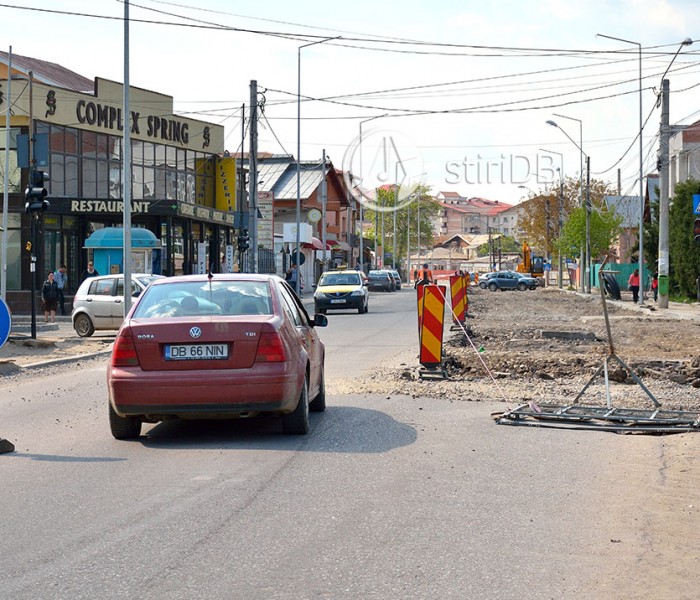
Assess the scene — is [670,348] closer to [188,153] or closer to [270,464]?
[270,464]

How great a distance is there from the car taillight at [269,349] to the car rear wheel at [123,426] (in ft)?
4.38

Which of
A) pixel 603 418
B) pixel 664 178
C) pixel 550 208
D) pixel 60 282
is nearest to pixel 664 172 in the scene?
pixel 664 178

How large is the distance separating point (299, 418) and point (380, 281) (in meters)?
67.9

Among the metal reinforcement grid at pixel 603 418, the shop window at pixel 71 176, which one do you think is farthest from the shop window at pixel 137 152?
the metal reinforcement grid at pixel 603 418

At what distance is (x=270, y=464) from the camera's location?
833 centimetres

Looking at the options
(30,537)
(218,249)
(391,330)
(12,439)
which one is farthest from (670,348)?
(218,249)

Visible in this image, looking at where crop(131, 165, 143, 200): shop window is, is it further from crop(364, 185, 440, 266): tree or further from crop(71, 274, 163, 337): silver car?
crop(364, 185, 440, 266): tree

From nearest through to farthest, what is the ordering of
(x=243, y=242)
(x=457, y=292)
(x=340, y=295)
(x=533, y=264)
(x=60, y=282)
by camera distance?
(x=457, y=292) → (x=60, y=282) → (x=340, y=295) → (x=243, y=242) → (x=533, y=264)

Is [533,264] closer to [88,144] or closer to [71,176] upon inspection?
[88,144]

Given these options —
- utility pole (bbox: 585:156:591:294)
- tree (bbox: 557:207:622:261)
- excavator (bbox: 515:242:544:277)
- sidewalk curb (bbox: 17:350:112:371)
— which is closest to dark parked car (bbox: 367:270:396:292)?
tree (bbox: 557:207:622:261)

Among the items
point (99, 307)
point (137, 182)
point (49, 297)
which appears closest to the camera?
point (99, 307)

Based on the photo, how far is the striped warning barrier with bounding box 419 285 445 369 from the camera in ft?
47.9

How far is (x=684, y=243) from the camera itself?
151 feet

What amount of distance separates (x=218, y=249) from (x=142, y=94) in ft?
35.2
